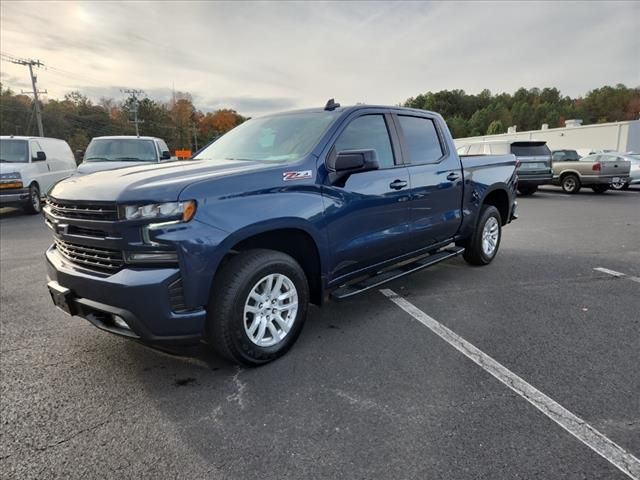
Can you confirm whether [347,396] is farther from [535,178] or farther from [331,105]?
[535,178]

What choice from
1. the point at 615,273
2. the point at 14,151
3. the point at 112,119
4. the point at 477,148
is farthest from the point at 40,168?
the point at 112,119

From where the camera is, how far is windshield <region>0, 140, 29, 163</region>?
11117 millimetres

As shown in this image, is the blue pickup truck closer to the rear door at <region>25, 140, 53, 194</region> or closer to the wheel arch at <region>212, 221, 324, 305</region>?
the wheel arch at <region>212, 221, 324, 305</region>

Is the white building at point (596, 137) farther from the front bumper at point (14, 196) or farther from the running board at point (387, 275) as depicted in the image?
the running board at point (387, 275)

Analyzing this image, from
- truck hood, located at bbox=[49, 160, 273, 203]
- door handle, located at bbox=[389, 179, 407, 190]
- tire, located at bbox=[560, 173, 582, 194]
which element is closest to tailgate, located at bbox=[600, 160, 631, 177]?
tire, located at bbox=[560, 173, 582, 194]

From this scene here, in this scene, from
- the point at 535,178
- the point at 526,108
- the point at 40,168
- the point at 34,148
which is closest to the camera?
the point at 34,148

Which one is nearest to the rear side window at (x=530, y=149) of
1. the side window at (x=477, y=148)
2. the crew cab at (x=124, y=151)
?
the side window at (x=477, y=148)

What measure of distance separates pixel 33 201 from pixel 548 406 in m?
12.8

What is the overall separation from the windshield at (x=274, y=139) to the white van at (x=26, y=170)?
884 cm

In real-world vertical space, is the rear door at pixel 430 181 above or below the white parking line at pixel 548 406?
above

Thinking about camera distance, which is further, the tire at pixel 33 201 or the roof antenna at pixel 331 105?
the tire at pixel 33 201

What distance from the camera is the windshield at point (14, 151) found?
11117mm

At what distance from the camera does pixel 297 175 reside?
3.17 metres

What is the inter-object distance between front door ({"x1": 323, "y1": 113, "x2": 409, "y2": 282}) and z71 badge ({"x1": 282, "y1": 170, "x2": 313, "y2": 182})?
0.66 feet
